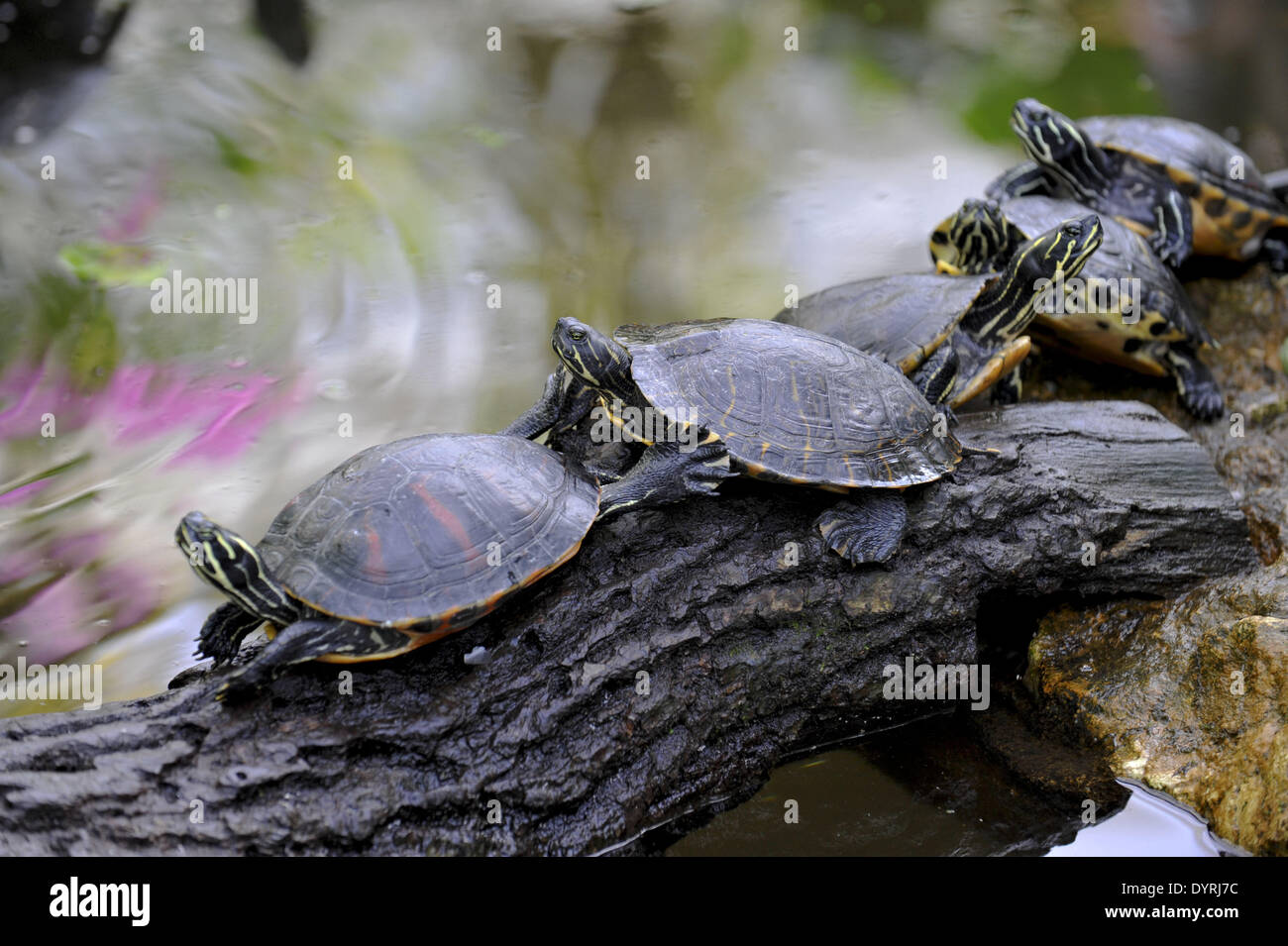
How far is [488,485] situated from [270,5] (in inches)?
291

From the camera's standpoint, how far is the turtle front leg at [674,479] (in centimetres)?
317

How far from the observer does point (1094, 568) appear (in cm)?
370

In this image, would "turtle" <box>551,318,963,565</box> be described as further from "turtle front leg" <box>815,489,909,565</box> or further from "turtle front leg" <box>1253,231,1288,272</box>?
"turtle front leg" <box>1253,231,1288,272</box>

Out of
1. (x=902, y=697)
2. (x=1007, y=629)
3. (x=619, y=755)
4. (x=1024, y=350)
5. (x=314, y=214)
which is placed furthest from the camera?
(x=314, y=214)

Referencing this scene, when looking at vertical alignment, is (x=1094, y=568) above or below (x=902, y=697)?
above

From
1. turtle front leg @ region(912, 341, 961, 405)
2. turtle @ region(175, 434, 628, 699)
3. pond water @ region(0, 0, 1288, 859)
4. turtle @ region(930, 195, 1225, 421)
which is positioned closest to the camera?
turtle @ region(175, 434, 628, 699)

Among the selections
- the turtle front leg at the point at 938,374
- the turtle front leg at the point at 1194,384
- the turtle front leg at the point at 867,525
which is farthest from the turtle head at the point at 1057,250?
the turtle front leg at the point at 867,525

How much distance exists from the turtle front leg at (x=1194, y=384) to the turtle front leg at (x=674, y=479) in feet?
9.82

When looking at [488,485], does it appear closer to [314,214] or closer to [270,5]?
[314,214]

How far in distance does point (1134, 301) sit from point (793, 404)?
2.39 meters

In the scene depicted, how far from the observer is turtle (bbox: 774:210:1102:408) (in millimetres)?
4160

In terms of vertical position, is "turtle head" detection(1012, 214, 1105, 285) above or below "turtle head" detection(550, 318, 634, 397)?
above

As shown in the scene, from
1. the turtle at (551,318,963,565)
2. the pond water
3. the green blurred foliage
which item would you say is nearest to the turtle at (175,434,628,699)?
the turtle at (551,318,963,565)
